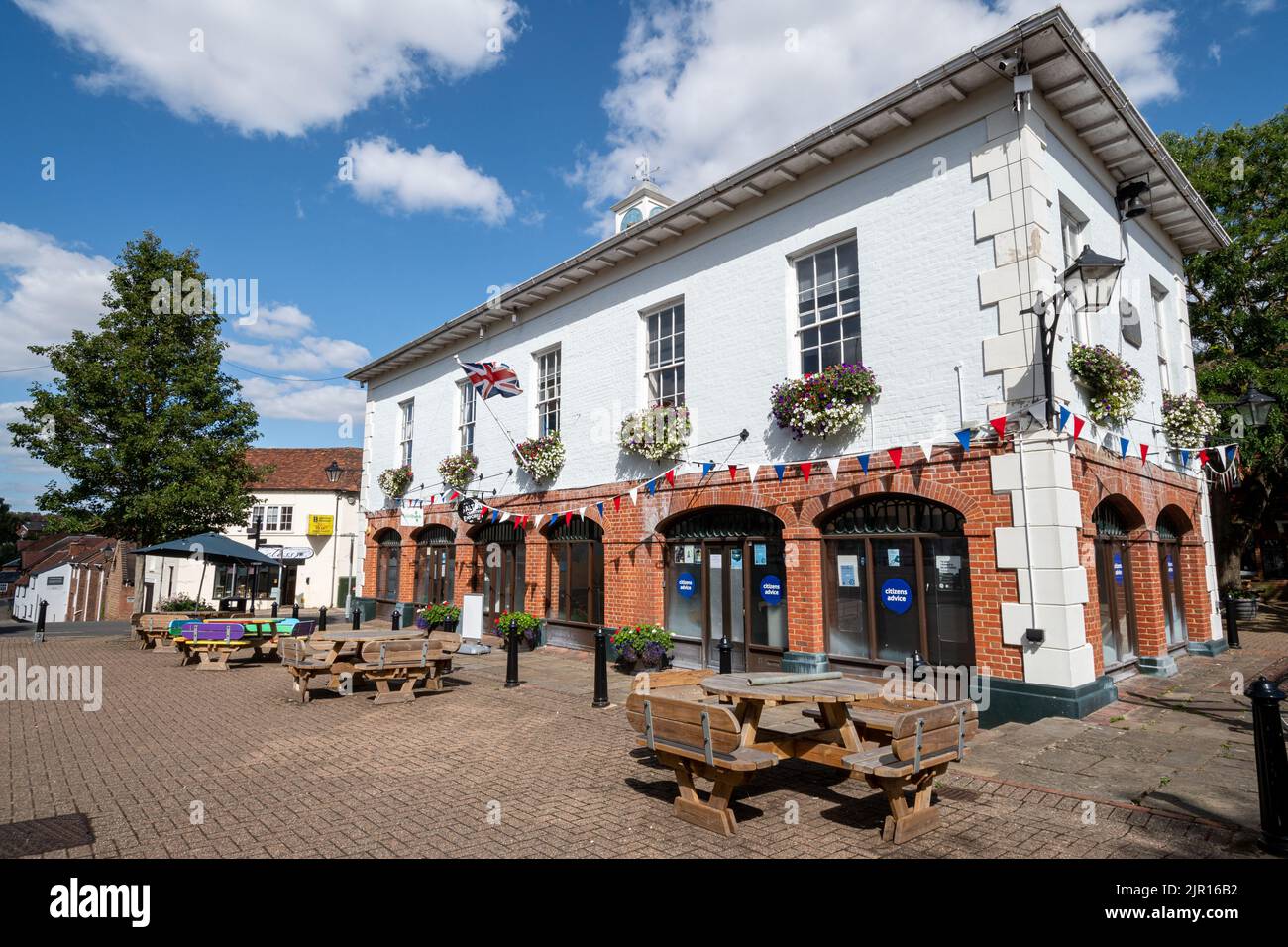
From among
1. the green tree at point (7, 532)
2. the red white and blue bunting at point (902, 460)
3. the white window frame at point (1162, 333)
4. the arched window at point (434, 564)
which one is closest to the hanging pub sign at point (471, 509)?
the red white and blue bunting at point (902, 460)

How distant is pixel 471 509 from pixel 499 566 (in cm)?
154

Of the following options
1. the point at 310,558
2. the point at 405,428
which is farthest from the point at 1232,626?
the point at 310,558

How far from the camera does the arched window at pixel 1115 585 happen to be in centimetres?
945

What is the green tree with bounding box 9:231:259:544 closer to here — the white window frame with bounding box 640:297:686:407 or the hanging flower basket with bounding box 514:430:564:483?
the hanging flower basket with bounding box 514:430:564:483

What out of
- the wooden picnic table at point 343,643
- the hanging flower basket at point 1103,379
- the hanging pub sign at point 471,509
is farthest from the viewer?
the hanging pub sign at point 471,509

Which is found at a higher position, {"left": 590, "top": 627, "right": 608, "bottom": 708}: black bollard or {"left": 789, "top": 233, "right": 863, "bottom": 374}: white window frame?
{"left": 789, "top": 233, "right": 863, "bottom": 374}: white window frame

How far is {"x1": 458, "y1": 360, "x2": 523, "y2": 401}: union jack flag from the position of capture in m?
14.2

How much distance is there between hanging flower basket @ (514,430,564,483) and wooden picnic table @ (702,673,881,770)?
29.8ft

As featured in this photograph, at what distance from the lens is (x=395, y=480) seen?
764 inches

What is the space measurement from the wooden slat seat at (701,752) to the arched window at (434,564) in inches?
523

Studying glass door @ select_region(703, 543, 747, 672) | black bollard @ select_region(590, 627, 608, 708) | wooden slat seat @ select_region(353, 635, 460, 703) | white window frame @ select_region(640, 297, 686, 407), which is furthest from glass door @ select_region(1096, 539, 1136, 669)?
wooden slat seat @ select_region(353, 635, 460, 703)

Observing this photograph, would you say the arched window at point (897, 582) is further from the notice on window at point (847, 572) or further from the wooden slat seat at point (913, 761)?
the wooden slat seat at point (913, 761)

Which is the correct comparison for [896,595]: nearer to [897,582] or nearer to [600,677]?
[897,582]
